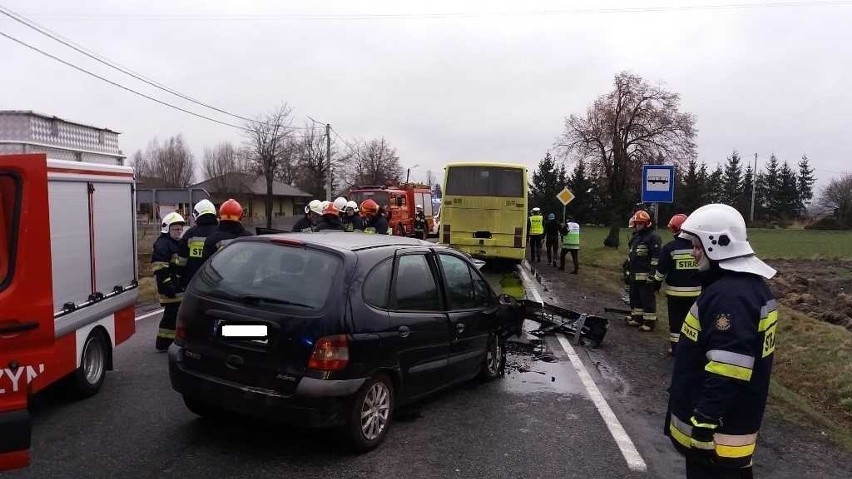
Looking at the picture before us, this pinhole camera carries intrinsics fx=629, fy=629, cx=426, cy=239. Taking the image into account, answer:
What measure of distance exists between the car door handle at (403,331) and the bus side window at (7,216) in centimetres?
258

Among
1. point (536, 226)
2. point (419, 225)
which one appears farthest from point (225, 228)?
point (419, 225)

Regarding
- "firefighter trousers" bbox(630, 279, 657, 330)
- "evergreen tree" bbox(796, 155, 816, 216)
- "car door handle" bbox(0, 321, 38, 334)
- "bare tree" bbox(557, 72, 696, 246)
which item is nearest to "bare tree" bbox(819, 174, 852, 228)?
"evergreen tree" bbox(796, 155, 816, 216)

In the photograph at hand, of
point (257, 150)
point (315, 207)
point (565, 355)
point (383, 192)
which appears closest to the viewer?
point (565, 355)

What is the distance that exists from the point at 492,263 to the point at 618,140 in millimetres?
15663

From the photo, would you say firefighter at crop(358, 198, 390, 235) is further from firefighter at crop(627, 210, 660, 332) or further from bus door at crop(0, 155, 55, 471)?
bus door at crop(0, 155, 55, 471)

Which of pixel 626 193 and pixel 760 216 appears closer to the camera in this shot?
pixel 626 193

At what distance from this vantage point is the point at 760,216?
82938 millimetres

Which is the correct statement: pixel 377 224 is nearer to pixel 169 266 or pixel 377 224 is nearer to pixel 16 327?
pixel 169 266

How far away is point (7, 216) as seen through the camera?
3.44 meters

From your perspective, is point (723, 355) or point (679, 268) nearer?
point (723, 355)

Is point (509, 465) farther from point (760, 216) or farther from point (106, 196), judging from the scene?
point (760, 216)

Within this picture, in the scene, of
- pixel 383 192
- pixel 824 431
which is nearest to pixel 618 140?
pixel 383 192

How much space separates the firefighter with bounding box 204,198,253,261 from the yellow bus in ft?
33.0

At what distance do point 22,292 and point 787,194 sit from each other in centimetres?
9541
